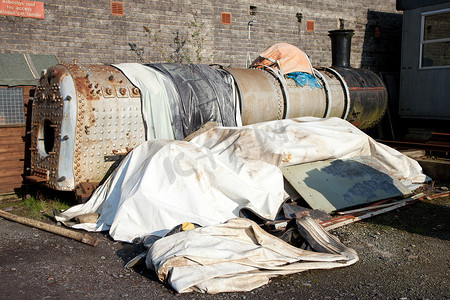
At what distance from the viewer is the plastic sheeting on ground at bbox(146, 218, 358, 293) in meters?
3.84

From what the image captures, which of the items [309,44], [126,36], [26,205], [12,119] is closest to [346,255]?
[26,205]

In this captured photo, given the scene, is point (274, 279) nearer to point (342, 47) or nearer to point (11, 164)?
point (11, 164)

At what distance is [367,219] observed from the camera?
5.86 meters

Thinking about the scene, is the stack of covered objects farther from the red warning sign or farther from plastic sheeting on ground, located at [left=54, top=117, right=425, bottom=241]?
the red warning sign

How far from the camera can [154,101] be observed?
21.8 feet

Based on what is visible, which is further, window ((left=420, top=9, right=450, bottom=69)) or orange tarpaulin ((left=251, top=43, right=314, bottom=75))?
window ((left=420, top=9, right=450, bottom=69))

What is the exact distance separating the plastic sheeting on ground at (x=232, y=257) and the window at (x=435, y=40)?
7641 millimetres

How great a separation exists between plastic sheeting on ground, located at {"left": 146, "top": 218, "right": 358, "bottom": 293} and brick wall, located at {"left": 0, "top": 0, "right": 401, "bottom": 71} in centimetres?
824

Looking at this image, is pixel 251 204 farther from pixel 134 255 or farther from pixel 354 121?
pixel 354 121

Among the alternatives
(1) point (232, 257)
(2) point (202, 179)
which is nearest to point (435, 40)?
(2) point (202, 179)

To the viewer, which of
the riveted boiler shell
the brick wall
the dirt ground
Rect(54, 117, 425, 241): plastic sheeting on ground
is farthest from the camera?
the brick wall

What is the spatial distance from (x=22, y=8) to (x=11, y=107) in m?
4.38

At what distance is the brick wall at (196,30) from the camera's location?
10.8m

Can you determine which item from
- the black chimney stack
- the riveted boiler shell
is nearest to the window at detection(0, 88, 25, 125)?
the riveted boiler shell
